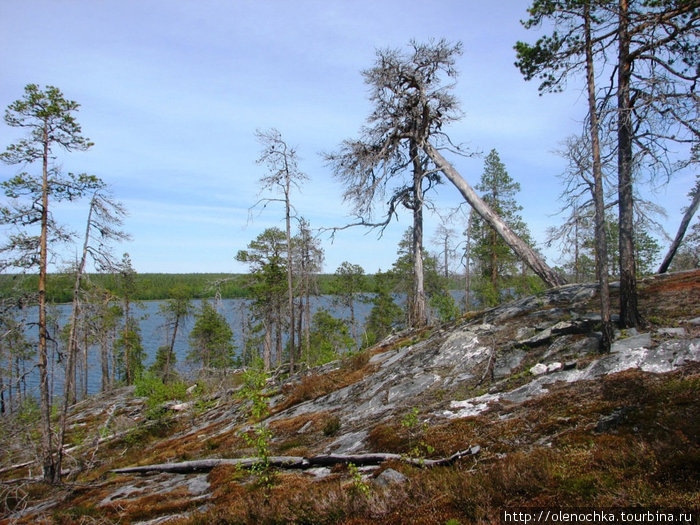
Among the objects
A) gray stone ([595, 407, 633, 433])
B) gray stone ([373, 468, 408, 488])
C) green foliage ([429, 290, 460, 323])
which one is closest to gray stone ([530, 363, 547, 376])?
gray stone ([595, 407, 633, 433])

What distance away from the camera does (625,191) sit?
8461 millimetres

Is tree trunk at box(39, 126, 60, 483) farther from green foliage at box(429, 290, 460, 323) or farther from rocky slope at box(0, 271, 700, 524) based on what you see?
green foliage at box(429, 290, 460, 323)

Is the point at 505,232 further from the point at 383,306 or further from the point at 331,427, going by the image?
the point at 383,306

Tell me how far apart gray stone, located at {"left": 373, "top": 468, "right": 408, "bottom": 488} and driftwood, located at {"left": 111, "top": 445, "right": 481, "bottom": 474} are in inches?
16.8

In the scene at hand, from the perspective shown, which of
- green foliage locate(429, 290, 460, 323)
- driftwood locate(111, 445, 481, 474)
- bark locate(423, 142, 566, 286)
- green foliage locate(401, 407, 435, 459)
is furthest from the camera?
green foliage locate(429, 290, 460, 323)

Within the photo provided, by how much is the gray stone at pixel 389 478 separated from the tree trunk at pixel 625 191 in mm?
6205

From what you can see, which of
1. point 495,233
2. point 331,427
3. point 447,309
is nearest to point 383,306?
point 495,233

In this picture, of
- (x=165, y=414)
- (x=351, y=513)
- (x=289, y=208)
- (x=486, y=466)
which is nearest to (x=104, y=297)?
(x=289, y=208)

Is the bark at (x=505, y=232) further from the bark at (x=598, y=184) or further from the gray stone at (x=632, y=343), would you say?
the gray stone at (x=632, y=343)

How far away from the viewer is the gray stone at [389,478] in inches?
209

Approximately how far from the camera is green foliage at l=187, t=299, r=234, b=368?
1594 inches

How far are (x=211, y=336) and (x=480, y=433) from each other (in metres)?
41.3

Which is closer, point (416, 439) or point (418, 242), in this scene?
point (416, 439)

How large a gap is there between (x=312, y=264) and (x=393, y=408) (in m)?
15.1
